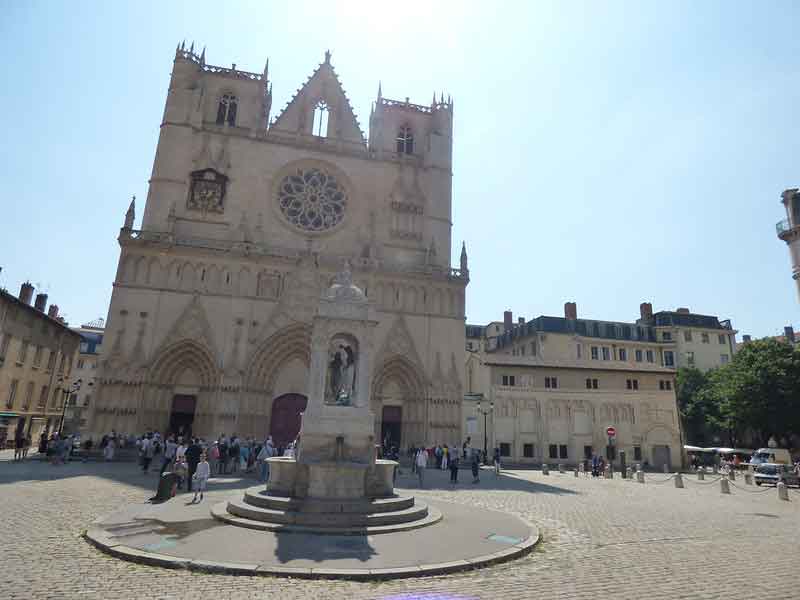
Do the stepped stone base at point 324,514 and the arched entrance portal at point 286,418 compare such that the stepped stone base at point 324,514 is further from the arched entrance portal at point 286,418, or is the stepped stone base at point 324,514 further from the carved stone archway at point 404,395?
the carved stone archway at point 404,395

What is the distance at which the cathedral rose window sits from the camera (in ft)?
111

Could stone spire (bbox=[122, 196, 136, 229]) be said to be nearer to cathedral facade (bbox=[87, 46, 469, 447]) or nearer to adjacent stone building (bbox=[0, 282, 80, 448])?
cathedral facade (bbox=[87, 46, 469, 447])

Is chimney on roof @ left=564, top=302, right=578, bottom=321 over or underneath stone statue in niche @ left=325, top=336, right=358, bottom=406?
over

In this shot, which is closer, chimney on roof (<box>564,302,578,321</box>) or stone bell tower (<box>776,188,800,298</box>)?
stone bell tower (<box>776,188,800,298</box>)

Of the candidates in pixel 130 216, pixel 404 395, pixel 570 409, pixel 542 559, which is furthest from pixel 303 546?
pixel 570 409

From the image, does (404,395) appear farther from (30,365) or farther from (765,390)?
(765,390)

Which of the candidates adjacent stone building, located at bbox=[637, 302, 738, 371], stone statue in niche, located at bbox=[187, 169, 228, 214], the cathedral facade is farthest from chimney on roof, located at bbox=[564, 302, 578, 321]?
stone statue in niche, located at bbox=[187, 169, 228, 214]

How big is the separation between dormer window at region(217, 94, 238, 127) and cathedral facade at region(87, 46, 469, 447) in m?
0.15

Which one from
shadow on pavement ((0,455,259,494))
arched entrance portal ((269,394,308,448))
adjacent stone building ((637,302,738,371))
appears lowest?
shadow on pavement ((0,455,259,494))

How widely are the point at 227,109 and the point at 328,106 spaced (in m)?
7.50

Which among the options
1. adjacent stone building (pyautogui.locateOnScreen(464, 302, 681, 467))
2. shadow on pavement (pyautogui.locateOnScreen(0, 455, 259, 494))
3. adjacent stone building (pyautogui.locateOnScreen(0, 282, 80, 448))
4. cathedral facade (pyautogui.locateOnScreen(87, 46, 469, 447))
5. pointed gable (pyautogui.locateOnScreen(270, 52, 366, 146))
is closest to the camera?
shadow on pavement (pyautogui.locateOnScreen(0, 455, 259, 494))

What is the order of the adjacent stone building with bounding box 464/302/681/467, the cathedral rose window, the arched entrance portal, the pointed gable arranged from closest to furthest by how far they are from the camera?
the arched entrance portal → the cathedral rose window → the pointed gable → the adjacent stone building with bounding box 464/302/681/467

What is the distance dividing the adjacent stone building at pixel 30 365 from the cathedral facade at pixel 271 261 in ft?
28.4

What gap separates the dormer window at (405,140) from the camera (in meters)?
38.1
